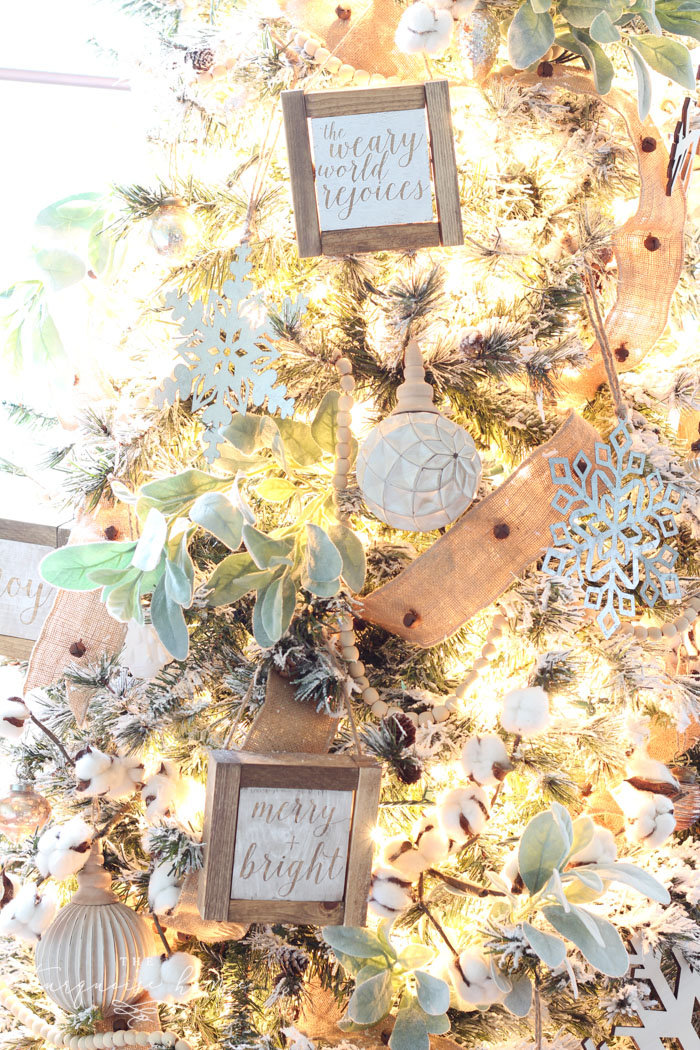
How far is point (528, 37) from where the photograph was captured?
0.81 metres

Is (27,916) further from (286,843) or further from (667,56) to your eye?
(667,56)

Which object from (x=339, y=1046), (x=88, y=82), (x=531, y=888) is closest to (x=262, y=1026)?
(x=339, y=1046)

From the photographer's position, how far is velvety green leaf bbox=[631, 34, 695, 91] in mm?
830

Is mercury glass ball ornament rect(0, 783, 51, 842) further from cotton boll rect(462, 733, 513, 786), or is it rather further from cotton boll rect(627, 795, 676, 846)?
cotton boll rect(627, 795, 676, 846)

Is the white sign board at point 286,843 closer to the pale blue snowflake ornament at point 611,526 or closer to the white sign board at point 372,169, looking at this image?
the pale blue snowflake ornament at point 611,526

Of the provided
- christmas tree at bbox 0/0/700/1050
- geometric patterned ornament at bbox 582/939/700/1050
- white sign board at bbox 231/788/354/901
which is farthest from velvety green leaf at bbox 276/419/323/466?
geometric patterned ornament at bbox 582/939/700/1050

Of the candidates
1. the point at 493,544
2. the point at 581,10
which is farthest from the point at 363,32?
the point at 493,544

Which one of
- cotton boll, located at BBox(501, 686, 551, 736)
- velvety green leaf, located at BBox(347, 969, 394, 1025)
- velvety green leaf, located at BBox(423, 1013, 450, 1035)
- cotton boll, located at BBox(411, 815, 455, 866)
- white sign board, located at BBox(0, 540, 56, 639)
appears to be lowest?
velvety green leaf, located at BBox(423, 1013, 450, 1035)

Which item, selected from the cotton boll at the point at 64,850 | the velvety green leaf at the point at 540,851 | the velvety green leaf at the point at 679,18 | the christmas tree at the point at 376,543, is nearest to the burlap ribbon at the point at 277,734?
the christmas tree at the point at 376,543

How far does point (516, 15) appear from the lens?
81 centimetres

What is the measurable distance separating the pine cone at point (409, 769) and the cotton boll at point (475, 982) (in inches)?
6.7

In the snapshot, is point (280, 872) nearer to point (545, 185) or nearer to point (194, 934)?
point (194, 934)

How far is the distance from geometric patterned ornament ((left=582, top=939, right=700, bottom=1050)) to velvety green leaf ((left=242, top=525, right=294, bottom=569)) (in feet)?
1.97

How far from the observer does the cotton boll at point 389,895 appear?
84 centimetres
